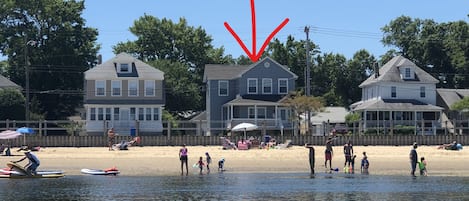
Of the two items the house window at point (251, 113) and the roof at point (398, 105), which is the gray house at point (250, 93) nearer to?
the house window at point (251, 113)

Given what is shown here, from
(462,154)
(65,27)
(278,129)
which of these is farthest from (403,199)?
(65,27)

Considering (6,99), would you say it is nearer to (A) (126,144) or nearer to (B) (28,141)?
(B) (28,141)

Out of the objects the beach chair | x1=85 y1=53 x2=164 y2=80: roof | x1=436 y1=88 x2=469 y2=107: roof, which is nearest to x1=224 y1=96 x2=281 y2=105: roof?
x1=85 y1=53 x2=164 y2=80: roof

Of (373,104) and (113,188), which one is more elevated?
(373,104)

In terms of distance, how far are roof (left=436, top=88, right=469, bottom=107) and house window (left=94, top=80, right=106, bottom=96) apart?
114ft

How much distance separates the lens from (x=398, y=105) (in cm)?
7281

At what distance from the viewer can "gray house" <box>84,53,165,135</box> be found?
66.6 metres

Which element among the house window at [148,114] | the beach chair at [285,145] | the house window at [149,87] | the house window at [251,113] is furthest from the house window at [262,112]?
the beach chair at [285,145]

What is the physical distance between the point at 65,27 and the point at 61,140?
32.1 meters

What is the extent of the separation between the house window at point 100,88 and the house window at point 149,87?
374cm

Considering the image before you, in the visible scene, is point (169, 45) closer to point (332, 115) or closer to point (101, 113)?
point (332, 115)

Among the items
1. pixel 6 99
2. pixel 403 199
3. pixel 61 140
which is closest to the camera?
pixel 403 199

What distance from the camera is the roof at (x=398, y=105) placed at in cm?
7200

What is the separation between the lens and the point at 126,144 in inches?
1969
